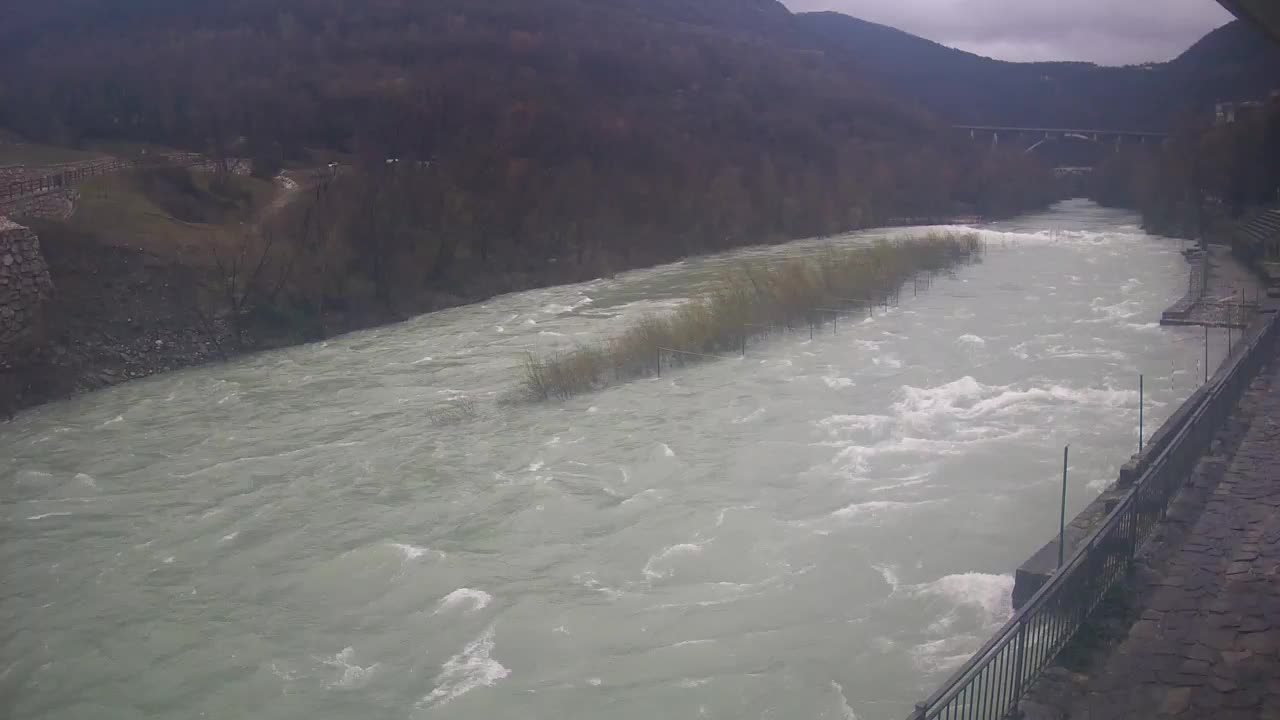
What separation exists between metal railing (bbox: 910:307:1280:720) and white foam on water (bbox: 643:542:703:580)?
4.04m

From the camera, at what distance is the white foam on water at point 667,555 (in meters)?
10.9

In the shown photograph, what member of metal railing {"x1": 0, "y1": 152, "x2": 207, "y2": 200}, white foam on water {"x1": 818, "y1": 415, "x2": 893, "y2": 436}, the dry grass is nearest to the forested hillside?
metal railing {"x1": 0, "y1": 152, "x2": 207, "y2": 200}

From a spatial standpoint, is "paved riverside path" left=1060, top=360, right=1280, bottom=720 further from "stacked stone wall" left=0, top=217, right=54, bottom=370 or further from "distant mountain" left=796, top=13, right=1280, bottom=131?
"distant mountain" left=796, top=13, right=1280, bottom=131

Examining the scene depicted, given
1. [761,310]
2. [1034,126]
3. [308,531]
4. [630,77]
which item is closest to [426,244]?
[761,310]

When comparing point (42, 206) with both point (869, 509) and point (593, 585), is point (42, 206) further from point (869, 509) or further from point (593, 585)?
point (869, 509)

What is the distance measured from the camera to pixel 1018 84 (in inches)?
3511

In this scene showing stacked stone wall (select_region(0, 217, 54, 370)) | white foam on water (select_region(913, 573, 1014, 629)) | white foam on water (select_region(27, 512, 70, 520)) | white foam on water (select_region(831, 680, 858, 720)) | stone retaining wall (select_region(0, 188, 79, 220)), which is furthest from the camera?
stone retaining wall (select_region(0, 188, 79, 220))

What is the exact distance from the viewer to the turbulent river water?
352 inches

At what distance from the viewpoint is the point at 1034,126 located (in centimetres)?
8519

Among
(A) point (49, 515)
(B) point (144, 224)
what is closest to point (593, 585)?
(A) point (49, 515)

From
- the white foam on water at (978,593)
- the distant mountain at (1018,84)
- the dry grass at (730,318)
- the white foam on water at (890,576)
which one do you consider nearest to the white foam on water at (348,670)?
the white foam on water at (890,576)

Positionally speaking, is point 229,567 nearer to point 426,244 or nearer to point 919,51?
point 426,244

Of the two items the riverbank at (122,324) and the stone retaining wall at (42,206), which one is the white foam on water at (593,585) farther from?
the stone retaining wall at (42,206)

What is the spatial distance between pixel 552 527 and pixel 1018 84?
292ft
